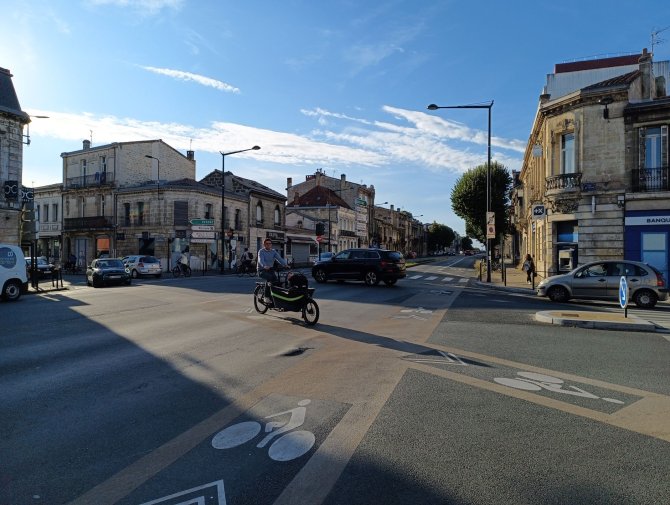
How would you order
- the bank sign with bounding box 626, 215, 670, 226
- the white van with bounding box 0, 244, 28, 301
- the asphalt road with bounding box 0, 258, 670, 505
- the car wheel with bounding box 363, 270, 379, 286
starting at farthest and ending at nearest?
the car wheel with bounding box 363, 270, 379, 286, the bank sign with bounding box 626, 215, 670, 226, the white van with bounding box 0, 244, 28, 301, the asphalt road with bounding box 0, 258, 670, 505

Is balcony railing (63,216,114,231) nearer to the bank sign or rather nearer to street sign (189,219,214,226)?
street sign (189,219,214,226)

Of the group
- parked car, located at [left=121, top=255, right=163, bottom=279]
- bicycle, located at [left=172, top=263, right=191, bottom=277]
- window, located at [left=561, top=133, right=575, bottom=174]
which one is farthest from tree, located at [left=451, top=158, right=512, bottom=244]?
parked car, located at [left=121, top=255, right=163, bottom=279]

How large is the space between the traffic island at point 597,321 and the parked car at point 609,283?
3966 millimetres

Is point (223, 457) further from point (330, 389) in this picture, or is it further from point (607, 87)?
point (607, 87)

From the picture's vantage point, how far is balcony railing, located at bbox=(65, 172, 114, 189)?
4322 centimetres

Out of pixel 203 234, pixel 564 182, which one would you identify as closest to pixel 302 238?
pixel 203 234

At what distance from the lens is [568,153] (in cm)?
2347

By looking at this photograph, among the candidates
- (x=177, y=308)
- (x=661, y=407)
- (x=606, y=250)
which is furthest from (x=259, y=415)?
(x=606, y=250)

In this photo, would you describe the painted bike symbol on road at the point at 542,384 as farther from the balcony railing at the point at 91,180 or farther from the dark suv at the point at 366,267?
the balcony railing at the point at 91,180

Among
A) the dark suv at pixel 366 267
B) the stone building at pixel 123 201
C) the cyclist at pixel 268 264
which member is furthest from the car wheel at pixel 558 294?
the stone building at pixel 123 201

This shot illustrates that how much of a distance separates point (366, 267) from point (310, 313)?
11.8 meters

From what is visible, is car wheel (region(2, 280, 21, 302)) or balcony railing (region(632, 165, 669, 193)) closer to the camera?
car wheel (region(2, 280, 21, 302))

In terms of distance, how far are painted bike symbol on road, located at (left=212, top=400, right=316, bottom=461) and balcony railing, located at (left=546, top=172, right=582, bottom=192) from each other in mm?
21943

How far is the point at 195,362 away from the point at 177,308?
671 cm
